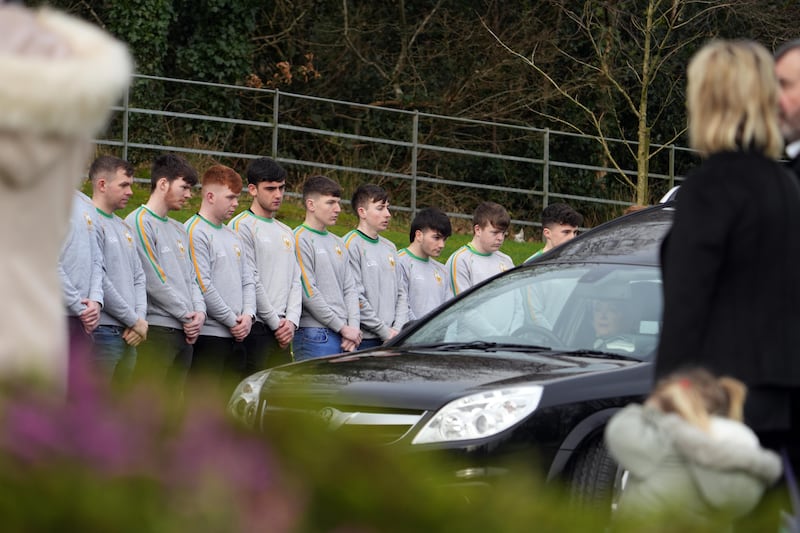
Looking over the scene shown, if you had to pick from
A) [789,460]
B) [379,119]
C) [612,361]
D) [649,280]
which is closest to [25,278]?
[789,460]

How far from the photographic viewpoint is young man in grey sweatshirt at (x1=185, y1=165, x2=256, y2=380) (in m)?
9.59

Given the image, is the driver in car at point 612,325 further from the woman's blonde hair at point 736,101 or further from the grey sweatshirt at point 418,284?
the grey sweatshirt at point 418,284

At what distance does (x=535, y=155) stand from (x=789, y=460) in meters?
23.5

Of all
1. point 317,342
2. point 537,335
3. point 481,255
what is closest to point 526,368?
point 537,335

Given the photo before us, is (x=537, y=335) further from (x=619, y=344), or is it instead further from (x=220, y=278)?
(x=220, y=278)

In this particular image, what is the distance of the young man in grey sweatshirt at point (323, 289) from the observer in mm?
10258

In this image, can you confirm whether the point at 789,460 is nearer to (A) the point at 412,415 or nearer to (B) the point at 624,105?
(A) the point at 412,415

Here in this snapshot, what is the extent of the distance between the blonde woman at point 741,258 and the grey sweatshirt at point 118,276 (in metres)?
5.22

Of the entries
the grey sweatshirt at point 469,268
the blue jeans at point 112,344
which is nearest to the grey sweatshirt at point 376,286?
the grey sweatshirt at point 469,268

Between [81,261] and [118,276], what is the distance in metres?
0.35

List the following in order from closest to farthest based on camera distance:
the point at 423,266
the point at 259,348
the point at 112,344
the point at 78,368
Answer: the point at 78,368, the point at 112,344, the point at 259,348, the point at 423,266

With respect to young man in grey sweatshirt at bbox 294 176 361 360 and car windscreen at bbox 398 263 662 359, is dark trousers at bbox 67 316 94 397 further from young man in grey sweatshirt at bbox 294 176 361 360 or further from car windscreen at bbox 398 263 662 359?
young man in grey sweatshirt at bbox 294 176 361 360

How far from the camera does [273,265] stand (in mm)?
10133

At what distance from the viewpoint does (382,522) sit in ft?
5.59
